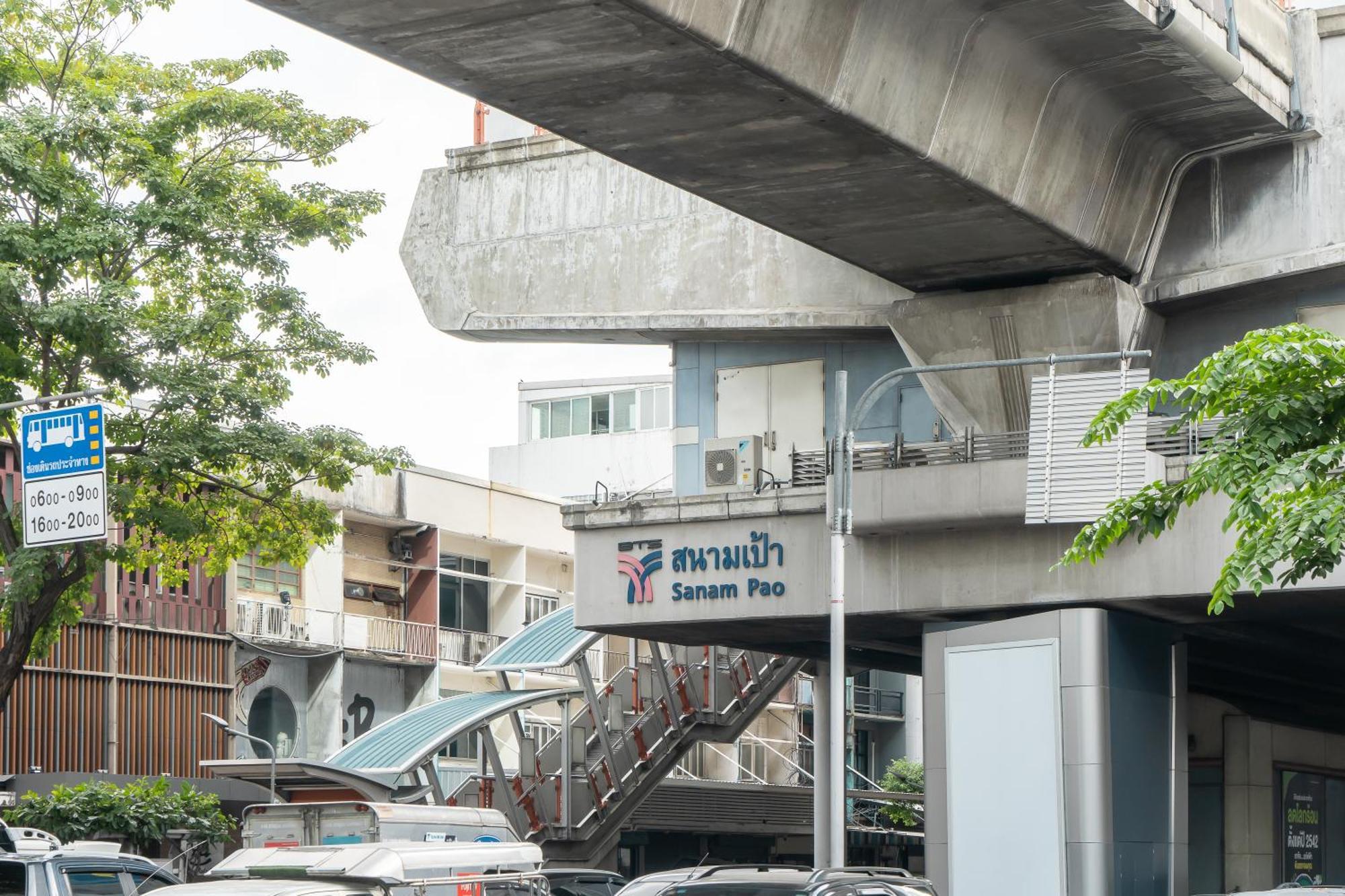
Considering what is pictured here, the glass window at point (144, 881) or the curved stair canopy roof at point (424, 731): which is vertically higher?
the curved stair canopy roof at point (424, 731)

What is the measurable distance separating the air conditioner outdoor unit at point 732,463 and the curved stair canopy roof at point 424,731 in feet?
16.4

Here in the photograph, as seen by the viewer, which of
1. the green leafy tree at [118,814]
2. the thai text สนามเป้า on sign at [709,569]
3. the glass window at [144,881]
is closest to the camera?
the glass window at [144,881]

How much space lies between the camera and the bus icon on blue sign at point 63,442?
2058 centimetres

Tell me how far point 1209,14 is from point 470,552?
107 feet

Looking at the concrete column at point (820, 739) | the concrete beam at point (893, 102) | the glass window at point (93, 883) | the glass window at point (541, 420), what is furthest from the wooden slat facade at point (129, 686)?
the glass window at point (541, 420)

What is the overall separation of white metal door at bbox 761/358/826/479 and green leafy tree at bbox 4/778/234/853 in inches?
403

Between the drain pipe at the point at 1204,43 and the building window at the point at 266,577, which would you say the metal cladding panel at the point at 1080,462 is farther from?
the building window at the point at 266,577

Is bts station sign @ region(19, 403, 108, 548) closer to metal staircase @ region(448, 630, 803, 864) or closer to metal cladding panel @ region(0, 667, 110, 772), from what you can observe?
metal staircase @ region(448, 630, 803, 864)

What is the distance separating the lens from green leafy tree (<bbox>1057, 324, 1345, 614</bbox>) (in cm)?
1252

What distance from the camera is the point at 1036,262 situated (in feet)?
80.0

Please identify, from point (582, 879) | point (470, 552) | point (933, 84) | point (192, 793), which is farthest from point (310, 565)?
point (933, 84)

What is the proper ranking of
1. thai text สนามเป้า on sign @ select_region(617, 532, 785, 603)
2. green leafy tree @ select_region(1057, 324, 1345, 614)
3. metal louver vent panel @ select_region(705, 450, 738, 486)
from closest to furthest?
1. green leafy tree @ select_region(1057, 324, 1345, 614)
2. thai text สนามเป้า on sign @ select_region(617, 532, 785, 603)
3. metal louver vent panel @ select_region(705, 450, 738, 486)

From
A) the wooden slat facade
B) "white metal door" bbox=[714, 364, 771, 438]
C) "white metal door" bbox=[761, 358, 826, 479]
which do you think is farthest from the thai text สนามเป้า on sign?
the wooden slat facade

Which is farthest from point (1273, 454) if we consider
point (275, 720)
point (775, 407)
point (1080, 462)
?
point (275, 720)
